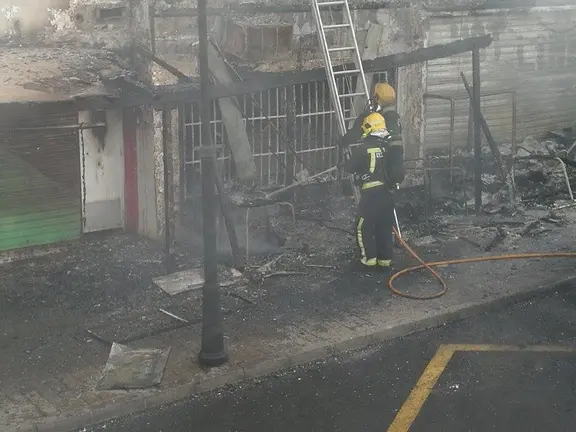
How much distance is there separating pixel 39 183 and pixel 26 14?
7.20 ft

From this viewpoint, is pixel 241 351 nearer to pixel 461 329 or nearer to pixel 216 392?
pixel 216 392

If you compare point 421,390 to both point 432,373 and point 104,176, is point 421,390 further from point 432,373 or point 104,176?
point 104,176

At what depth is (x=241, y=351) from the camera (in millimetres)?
8234

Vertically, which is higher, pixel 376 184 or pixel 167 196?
pixel 376 184

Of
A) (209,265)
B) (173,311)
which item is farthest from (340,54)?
(209,265)

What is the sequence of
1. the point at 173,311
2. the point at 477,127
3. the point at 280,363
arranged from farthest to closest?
the point at 477,127, the point at 173,311, the point at 280,363

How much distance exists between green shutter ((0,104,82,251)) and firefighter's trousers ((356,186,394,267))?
3846 millimetres

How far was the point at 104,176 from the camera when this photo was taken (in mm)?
11523

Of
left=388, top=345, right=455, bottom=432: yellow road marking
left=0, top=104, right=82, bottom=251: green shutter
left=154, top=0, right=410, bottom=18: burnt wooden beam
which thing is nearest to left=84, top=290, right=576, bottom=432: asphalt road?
left=388, top=345, right=455, bottom=432: yellow road marking

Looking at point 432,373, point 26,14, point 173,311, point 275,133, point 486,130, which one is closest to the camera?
point 432,373

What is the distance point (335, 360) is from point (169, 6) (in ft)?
18.1

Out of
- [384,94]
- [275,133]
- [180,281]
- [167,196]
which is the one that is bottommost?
[180,281]

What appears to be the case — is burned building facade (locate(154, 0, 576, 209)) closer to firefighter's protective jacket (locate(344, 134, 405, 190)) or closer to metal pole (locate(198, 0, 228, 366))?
firefighter's protective jacket (locate(344, 134, 405, 190))

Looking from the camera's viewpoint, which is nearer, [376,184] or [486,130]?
[376,184]
